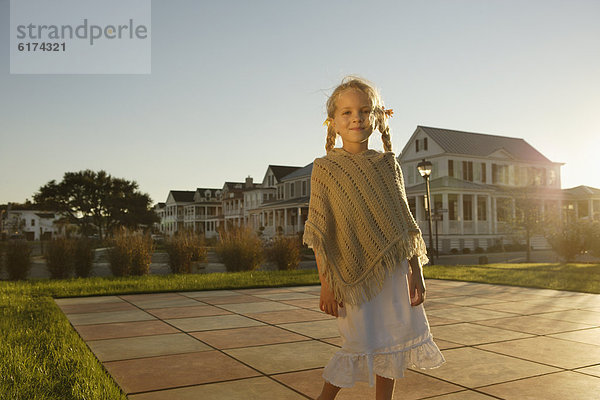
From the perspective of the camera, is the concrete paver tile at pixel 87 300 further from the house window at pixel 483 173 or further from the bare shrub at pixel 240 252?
the house window at pixel 483 173

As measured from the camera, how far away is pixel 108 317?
680cm

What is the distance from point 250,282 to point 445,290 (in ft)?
13.4

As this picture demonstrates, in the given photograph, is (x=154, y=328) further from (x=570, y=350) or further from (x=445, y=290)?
(x=445, y=290)

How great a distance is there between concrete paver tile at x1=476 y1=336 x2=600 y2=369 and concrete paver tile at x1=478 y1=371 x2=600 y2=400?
0.36m

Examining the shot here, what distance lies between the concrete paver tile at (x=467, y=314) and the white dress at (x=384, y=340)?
386cm

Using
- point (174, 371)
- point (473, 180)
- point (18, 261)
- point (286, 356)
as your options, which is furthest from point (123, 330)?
point (473, 180)

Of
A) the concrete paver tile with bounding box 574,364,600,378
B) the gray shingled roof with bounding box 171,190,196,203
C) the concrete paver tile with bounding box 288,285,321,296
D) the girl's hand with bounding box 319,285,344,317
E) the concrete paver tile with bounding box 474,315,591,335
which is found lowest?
the concrete paver tile with bounding box 288,285,321,296

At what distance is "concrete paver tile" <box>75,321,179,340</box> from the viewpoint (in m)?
5.58

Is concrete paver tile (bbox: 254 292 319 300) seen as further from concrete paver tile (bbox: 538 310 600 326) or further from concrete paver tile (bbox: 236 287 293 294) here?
concrete paver tile (bbox: 538 310 600 326)

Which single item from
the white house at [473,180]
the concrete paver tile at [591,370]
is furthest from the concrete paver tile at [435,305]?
the white house at [473,180]

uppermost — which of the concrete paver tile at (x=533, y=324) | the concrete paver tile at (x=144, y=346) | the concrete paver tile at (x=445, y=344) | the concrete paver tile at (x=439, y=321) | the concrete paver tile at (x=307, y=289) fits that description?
the concrete paver tile at (x=144, y=346)

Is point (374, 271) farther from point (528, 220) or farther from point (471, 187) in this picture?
point (471, 187)

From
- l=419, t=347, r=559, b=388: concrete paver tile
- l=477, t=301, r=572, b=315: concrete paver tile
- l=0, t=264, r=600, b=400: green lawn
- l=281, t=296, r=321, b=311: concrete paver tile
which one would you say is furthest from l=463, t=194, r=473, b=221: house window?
l=419, t=347, r=559, b=388: concrete paver tile

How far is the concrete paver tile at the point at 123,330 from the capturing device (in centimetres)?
558
